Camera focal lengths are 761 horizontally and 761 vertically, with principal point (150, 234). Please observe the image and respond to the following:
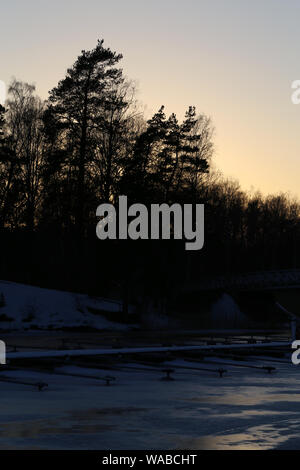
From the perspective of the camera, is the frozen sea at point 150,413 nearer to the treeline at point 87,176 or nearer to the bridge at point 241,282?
the treeline at point 87,176

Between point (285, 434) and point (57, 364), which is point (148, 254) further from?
point (285, 434)

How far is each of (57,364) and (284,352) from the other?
34.2 ft

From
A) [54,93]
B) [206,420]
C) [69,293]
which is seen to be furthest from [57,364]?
[54,93]

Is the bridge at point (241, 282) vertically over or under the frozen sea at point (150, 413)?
over

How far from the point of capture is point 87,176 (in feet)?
190

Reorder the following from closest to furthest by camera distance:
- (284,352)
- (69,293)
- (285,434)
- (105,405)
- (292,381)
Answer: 1. (285,434)
2. (105,405)
3. (292,381)
4. (284,352)
5. (69,293)

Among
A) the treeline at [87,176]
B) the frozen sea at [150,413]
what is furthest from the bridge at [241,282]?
the frozen sea at [150,413]

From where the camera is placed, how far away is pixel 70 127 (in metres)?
57.3

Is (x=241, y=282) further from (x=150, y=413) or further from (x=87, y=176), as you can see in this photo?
(x=150, y=413)

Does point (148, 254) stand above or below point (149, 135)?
below

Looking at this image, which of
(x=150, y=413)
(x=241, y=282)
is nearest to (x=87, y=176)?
(x=241, y=282)

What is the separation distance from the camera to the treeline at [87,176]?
178ft

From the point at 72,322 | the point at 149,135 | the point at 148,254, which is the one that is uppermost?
the point at 149,135

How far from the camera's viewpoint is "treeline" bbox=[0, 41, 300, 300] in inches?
2137
